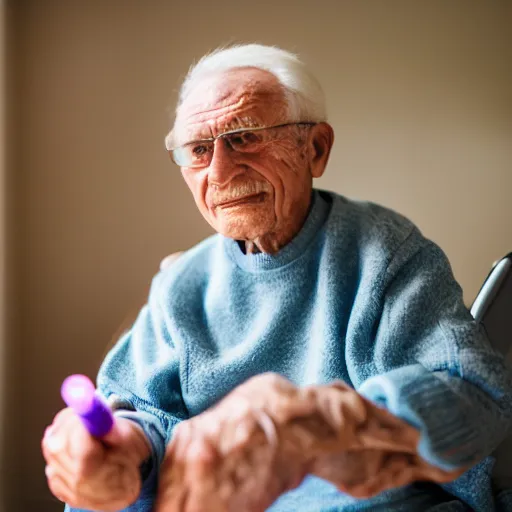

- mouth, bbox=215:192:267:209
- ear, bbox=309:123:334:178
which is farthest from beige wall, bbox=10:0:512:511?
mouth, bbox=215:192:267:209

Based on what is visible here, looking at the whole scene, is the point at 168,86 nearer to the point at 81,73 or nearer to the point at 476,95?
the point at 81,73

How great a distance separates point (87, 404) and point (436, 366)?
0.38 m

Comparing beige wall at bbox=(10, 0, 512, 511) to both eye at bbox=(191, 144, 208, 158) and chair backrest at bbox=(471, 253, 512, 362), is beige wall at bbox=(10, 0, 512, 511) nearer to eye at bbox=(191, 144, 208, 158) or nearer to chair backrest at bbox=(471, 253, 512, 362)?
chair backrest at bbox=(471, 253, 512, 362)

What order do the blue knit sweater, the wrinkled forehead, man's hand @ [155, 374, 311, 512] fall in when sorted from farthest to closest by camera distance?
the wrinkled forehead → the blue knit sweater → man's hand @ [155, 374, 311, 512]

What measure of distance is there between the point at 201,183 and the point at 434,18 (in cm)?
56

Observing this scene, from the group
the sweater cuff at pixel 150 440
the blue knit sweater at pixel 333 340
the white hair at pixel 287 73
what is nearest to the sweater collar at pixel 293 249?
the blue knit sweater at pixel 333 340

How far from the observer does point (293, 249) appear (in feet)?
2.85

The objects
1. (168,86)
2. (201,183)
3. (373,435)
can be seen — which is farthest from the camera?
(168,86)

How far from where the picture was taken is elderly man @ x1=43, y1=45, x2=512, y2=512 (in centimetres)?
54

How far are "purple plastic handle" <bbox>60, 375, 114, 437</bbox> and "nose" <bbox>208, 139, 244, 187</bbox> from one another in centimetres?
34

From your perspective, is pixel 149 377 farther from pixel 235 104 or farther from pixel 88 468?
pixel 235 104

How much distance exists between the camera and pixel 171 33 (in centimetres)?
115

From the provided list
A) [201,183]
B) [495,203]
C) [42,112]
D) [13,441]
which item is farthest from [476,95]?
[13,441]

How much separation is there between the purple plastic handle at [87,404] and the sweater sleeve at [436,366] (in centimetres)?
27
